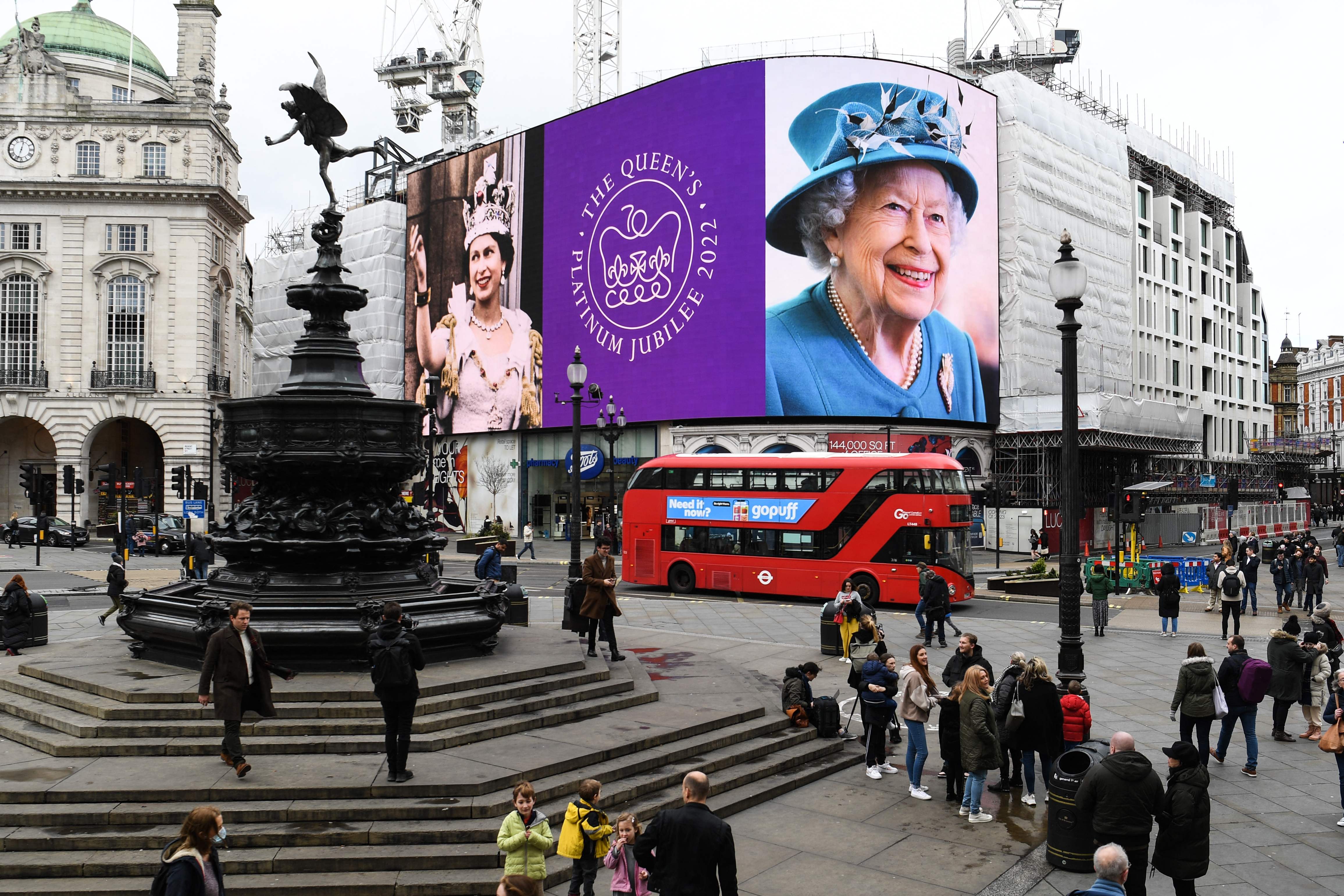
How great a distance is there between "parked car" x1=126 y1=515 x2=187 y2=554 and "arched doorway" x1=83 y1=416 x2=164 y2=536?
3.96m

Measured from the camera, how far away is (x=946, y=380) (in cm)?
4947

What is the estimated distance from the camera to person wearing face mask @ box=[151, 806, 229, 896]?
548 cm

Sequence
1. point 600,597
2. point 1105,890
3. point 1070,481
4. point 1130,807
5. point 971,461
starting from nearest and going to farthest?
point 1105,890 → point 1130,807 → point 1070,481 → point 600,597 → point 971,461

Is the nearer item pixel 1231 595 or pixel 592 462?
pixel 1231 595

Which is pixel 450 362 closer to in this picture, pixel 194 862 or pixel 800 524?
pixel 800 524

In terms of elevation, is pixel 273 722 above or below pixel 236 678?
Result: below

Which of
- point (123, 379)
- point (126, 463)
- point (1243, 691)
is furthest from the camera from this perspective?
point (126, 463)

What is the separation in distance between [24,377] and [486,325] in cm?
2506

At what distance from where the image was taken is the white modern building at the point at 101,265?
53.4m

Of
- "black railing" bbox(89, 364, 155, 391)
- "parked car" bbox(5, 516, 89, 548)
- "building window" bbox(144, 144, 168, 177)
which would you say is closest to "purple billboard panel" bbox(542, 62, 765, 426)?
"building window" bbox(144, 144, 168, 177)

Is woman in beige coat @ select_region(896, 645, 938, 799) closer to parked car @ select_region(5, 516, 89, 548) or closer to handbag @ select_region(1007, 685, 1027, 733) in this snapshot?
handbag @ select_region(1007, 685, 1027, 733)

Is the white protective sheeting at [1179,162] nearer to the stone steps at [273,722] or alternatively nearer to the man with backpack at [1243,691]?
the man with backpack at [1243,691]

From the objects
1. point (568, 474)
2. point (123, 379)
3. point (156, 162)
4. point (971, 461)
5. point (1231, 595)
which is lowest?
point (1231, 595)

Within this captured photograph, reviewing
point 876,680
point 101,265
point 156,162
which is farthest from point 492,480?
point 876,680
